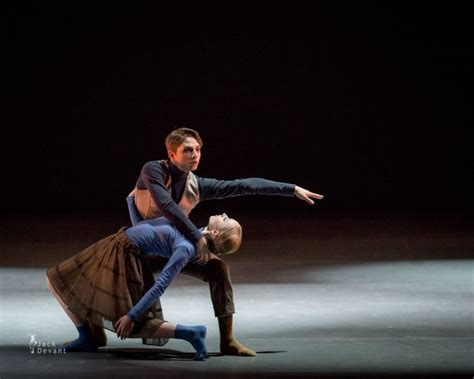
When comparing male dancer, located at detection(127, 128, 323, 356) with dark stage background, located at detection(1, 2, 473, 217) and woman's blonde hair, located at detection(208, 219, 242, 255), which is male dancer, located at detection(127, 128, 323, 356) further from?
dark stage background, located at detection(1, 2, 473, 217)

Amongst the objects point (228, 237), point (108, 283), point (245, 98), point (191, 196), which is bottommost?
point (108, 283)

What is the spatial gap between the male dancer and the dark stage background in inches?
239

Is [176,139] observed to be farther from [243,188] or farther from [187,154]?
[243,188]

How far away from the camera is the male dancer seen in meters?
4.59

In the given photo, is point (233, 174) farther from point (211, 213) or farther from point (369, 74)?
point (369, 74)

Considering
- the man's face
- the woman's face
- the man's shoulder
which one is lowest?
the woman's face

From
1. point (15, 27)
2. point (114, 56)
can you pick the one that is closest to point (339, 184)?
point (114, 56)

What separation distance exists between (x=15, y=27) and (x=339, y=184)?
3516mm

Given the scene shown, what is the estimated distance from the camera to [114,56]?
35.6 feet

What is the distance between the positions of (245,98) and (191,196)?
616cm

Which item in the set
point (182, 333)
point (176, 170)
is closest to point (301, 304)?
point (176, 170)

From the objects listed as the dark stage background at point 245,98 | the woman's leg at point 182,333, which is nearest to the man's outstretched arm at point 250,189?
the woman's leg at point 182,333

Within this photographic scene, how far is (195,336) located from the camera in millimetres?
4473

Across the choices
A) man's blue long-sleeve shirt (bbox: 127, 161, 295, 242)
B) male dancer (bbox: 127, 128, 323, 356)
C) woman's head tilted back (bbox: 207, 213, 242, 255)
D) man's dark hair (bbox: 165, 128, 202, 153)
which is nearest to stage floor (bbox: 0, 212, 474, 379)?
male dancer (bbox: 127, 128, 323, 356)
